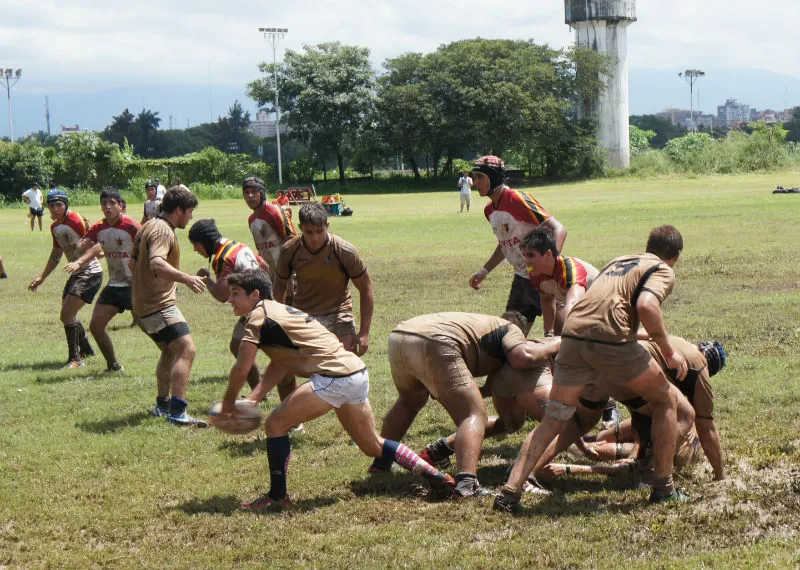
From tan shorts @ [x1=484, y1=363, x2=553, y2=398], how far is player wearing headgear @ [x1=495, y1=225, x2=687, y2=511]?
0.69 meters

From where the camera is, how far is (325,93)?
→ 3088 inches

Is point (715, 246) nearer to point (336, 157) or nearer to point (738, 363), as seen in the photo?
point (738, 363)

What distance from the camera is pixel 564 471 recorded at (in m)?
6.85

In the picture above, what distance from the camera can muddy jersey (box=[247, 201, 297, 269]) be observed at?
10.8m

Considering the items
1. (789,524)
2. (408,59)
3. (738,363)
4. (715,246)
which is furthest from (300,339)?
(408,59)

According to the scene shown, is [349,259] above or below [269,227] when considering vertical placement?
below

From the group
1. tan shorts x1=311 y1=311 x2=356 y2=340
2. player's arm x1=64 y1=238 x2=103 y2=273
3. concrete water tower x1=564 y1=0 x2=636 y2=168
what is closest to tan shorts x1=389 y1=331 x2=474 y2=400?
tan shorts x1=311 y1=311 x2=356 y2=340

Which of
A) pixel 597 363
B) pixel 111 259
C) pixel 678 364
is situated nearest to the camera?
pixel 597 363

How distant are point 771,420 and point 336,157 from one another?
240 ft

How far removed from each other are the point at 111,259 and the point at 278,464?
5483mm

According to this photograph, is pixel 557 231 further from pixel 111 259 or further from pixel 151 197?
pixel 151 197

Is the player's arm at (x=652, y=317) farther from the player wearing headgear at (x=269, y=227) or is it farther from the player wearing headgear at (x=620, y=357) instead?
the player wearing headgear at (x=269, y=227)

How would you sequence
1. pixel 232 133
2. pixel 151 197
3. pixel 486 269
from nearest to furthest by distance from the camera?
pixel 486 269 < pixel 151 197 < pixel 232 133

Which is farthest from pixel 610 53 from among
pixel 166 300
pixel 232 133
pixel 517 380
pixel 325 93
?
pixel 232 133
